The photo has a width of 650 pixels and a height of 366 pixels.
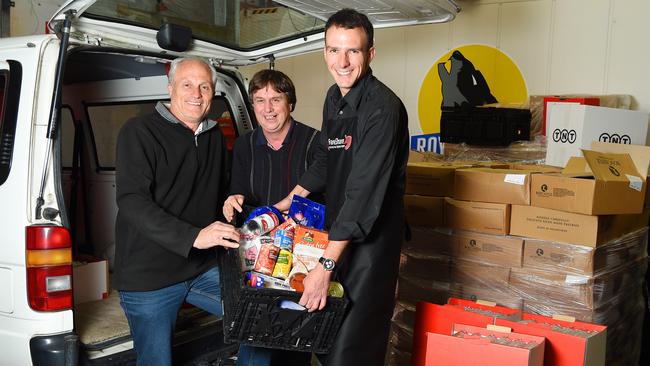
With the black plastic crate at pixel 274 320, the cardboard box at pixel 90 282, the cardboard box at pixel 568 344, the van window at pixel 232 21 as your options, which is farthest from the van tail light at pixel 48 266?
the cardboard box at pixel 568 344

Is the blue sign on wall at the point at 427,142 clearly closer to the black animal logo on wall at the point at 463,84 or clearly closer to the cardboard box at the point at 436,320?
the black animal logo on wall at the point at 463,84

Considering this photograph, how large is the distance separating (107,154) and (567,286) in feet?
10.3

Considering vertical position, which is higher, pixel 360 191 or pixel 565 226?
pixel 360 191

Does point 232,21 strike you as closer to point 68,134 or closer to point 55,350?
point 68,134

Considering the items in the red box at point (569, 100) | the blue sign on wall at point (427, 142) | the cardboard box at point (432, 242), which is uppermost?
the red box at point (569, 100)

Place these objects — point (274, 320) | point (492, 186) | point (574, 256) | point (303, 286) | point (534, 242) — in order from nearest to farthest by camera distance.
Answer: point (274, 320)
point (303, 286)
point (574, 256)
point (534, 242)
point (492, 186)

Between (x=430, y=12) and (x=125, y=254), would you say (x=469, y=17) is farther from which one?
(x=125, y=254)

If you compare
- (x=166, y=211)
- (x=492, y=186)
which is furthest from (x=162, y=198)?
(x=492, y=186)

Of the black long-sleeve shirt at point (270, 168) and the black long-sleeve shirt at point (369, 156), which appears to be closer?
the black long-sleeve shirt at point (369, 156)

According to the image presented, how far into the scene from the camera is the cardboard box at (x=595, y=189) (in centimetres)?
321

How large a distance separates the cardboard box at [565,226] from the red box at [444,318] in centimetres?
60

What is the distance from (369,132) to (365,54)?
29 cm

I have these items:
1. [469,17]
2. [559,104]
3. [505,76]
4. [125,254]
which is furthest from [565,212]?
[469,17]

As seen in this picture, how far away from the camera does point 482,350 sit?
2447 mm
